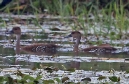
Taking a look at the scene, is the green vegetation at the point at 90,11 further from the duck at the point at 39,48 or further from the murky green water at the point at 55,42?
the duck at the point at 39,48

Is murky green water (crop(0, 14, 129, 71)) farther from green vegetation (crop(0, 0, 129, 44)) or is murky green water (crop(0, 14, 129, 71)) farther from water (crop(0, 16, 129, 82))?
green vegetation (crop(0, 0, 129, 44))

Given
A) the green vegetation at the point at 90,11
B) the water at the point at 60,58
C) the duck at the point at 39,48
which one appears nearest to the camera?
the water at the point at 60,58

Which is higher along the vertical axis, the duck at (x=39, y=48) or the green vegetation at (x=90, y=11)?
the green vegetation at (x=90, y=11)

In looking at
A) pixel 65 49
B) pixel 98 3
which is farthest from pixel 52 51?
pixel 98 3

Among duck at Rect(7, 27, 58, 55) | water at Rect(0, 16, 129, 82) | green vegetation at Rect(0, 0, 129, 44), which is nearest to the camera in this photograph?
water at Rect(0, 16, 129, 82)

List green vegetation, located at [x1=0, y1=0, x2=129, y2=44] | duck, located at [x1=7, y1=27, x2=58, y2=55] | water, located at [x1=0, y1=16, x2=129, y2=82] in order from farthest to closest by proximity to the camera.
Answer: green vegetation, located at [x1=0, y1=0, x2=129, y2=44] < duck, located at [x1=7, y1=27, x2=58, y2=55] < water, located at [x1=0, y1=16, x2=129, y2=82]

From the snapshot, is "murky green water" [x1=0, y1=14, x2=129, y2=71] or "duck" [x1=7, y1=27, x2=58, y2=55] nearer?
"murky green water" [x1=0, y1=14, x2=129, y2=71]

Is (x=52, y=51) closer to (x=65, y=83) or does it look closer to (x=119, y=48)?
(x=119, y=48)

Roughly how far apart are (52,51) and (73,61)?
125 centimetres

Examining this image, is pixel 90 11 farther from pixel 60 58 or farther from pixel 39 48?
pixel 60 58

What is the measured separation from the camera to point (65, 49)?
359 inches

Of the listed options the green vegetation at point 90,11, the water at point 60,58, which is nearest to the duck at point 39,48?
the water at point 60,58

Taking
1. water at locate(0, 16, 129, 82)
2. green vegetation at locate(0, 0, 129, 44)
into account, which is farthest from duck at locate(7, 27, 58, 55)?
green vegetation at locate(0, 0, 129, 44)

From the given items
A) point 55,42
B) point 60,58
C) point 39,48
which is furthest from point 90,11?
point 60,58
